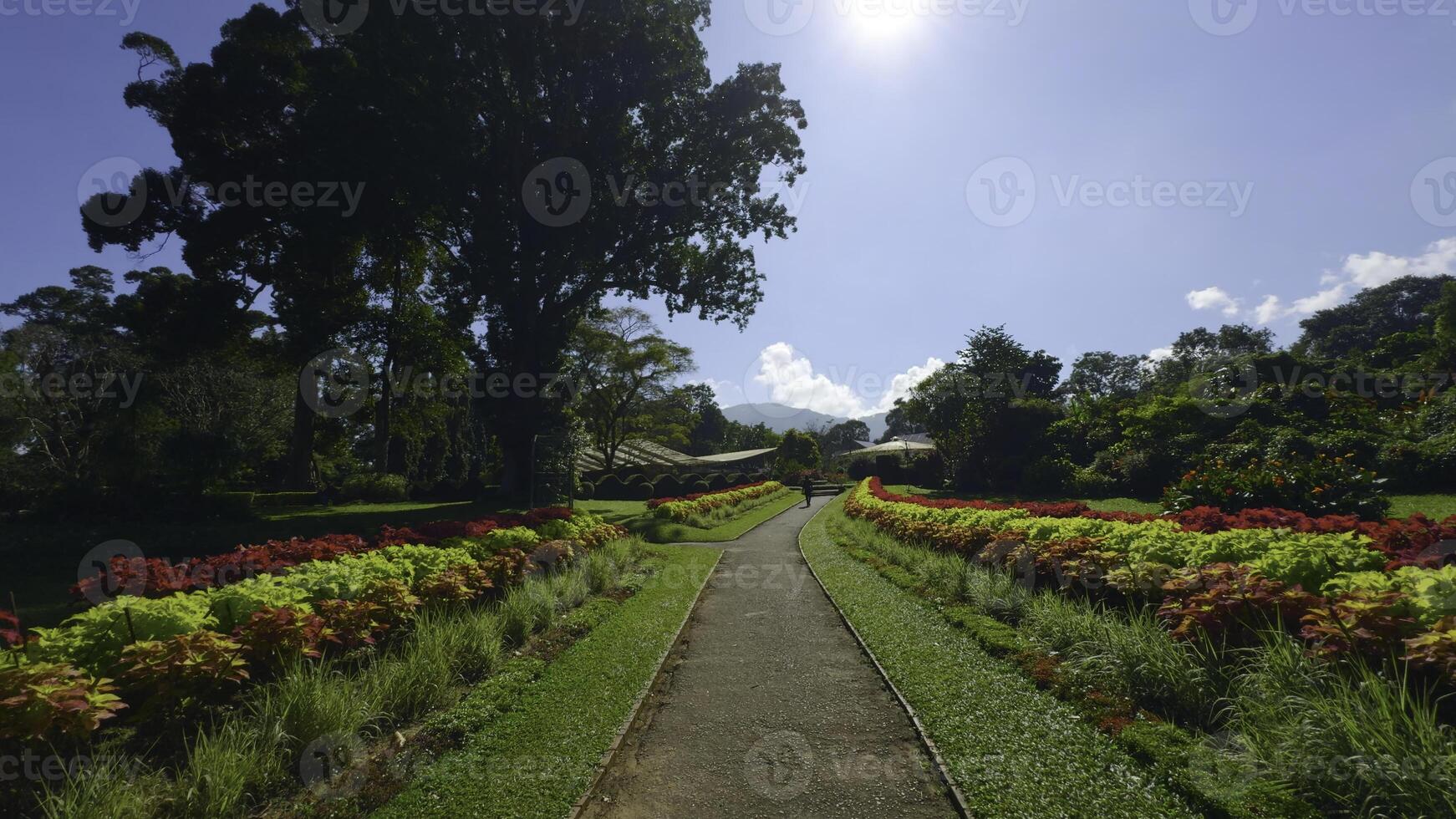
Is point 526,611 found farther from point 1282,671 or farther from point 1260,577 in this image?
point 1260,577

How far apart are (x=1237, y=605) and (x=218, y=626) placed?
318 inches

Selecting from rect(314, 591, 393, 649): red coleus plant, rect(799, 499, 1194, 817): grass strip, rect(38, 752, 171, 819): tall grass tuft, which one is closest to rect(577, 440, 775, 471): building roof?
rect(314, 591, 393, 649): red coleus plant

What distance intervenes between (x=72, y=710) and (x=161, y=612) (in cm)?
124

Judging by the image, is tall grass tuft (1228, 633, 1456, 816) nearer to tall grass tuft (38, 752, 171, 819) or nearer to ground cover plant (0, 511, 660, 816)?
ground cover plant (0, 511, 660, 816)

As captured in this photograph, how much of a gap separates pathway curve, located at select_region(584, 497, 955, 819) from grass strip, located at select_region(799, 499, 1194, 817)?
0.87 feet

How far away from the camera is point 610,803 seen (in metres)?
3.96

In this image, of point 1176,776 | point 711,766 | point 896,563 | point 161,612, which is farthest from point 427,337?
point 1176,776

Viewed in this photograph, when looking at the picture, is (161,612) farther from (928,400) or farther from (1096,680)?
(928,400)

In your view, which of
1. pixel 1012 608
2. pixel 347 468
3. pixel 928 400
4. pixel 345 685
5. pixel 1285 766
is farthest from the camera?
pixel 347 468

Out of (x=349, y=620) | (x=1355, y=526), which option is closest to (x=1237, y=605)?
(x=1355, y=526)

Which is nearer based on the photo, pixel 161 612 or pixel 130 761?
pixel 130 761

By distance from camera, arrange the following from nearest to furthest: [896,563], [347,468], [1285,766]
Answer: [1285,766], [896,563], [347,468]

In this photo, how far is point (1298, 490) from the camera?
1153 cm

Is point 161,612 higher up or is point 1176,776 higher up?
point 161,612
